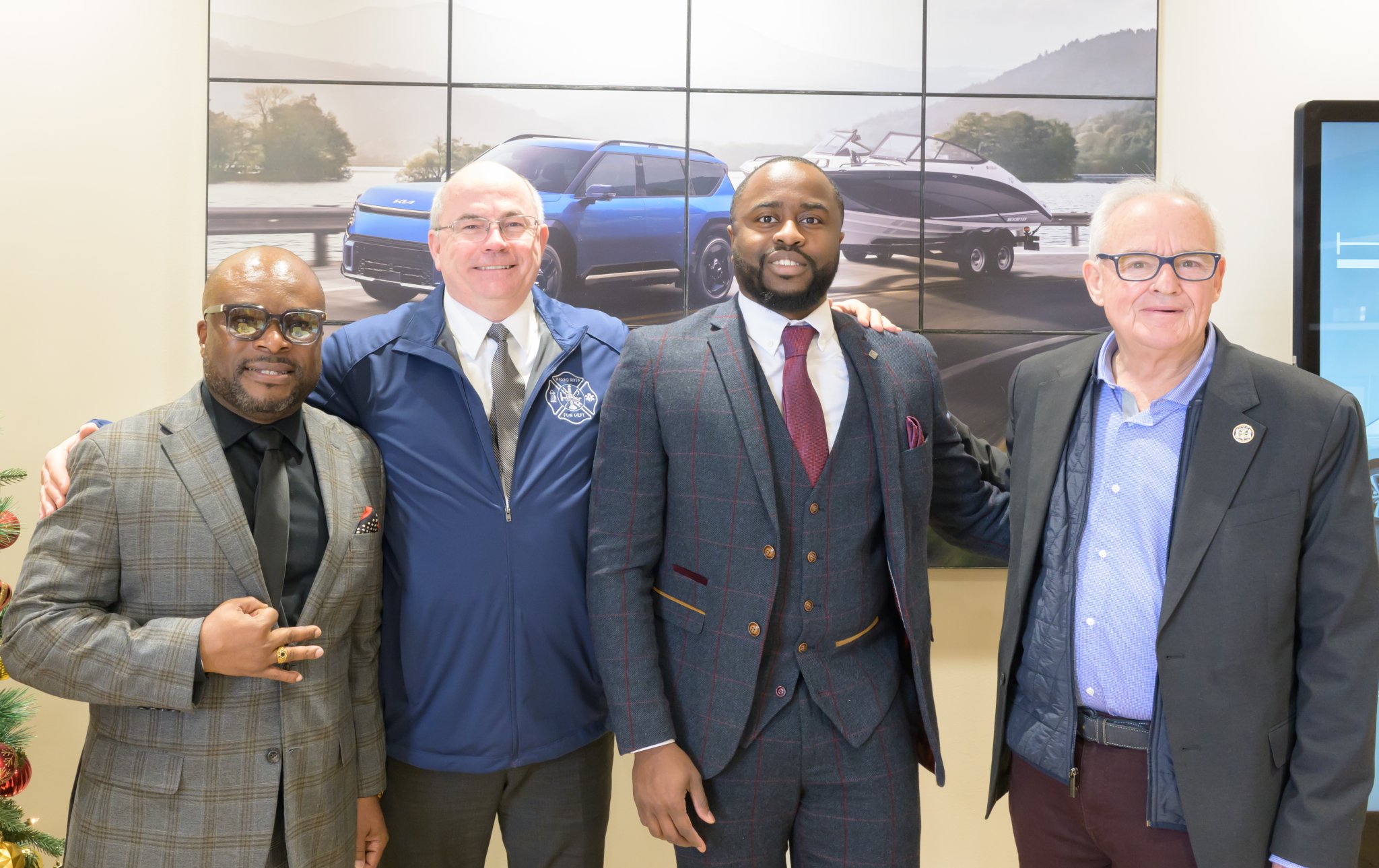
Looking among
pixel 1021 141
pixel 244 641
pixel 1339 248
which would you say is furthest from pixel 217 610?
pixel 1339 248

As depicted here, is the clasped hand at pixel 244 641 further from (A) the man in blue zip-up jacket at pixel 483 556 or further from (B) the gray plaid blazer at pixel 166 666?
(A) the man in blue zip-up jacket at pixel 483 556

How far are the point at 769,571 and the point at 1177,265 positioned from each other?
38.8 inches

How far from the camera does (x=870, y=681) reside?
6.06 ft

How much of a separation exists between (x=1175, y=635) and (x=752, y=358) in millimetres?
942

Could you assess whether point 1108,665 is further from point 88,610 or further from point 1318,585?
point 88,610

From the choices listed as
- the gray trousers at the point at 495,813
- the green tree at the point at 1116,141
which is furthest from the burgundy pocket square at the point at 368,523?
the green tree at the point at 1116,141

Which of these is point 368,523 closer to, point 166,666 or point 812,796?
point 166,666

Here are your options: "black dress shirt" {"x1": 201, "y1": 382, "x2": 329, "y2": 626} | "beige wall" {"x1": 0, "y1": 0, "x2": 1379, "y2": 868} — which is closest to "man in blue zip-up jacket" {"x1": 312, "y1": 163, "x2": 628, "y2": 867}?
"black dress shirt" {"x1": 201, "y1": 382, "x2": 329, "y2": 626}

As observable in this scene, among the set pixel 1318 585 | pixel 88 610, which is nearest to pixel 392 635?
pixel 88 610

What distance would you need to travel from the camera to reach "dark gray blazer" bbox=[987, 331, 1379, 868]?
161cm

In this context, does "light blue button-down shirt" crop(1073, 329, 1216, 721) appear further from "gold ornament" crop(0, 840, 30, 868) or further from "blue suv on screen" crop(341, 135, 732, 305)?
"gold ornament" crop(0, 840, 30, 868)

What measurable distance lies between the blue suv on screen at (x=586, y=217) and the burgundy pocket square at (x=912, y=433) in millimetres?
1435

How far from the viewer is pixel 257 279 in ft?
5.80

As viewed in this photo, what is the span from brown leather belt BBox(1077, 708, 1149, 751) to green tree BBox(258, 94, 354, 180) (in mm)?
2740
